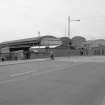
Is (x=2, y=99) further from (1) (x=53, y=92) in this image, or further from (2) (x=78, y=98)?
(2) (x=78, y=98)

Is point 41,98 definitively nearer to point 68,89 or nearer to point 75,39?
point 68,89

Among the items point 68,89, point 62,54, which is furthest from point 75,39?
point 68,89

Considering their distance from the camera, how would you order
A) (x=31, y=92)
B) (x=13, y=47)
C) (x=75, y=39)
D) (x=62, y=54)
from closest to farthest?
(x=31, y=92), (x=62, y=54), (x=13, y=47), (x=75, y=39)

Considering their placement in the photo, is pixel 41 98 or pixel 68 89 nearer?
pixel 41 98

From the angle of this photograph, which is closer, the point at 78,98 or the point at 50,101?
the point at 50,101

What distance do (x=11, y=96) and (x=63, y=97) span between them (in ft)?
6.38

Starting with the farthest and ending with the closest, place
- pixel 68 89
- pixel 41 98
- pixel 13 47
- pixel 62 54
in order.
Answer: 1. pixel 13 47
2. pixel 62 54
3. pixel 68 89
4. pixel 41 98

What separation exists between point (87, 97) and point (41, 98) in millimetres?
1780

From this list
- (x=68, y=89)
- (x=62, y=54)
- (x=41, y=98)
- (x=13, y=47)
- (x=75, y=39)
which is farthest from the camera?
(x=75, y=39)

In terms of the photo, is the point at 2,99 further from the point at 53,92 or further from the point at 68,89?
the point at 68,89

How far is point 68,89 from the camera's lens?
27.1 feet

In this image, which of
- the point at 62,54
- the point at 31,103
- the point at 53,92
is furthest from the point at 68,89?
the point at 62,54

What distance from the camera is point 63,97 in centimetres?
686

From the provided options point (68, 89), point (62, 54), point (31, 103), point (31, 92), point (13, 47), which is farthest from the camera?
point (13, 47)
